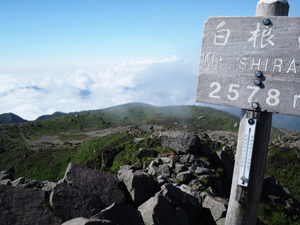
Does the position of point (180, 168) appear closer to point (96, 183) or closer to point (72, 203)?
point (96, 183)

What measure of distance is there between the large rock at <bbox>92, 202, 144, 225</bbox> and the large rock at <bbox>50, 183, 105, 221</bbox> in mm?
792

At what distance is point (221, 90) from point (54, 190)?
18.9 feet

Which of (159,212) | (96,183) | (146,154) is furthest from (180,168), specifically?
(96,183)

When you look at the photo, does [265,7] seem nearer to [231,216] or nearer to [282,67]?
[282,67]

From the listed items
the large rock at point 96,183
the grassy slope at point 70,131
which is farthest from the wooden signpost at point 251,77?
the grassy slope at point 70,131

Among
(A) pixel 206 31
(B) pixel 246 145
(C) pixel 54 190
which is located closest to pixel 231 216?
(B) pixel 246 145

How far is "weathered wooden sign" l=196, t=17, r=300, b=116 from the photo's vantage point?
3.63 m

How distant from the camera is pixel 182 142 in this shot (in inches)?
779

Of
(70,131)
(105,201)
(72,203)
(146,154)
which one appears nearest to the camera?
(72,203)

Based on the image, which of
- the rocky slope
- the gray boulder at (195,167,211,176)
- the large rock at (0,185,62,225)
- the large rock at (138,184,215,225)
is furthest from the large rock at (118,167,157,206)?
the gray boulder at (195,167,211,176)

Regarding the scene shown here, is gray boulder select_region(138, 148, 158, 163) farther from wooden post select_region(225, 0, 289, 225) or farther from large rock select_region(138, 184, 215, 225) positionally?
wooden post select_region(225, 0, 289, 225)

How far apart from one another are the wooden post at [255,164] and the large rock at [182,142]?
1489cm

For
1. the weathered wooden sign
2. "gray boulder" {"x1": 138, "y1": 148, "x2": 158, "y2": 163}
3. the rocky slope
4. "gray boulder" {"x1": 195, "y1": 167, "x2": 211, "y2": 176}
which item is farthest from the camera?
"gray boulder" {"x1": 138, "y1": 148, "x2": 158, "y2": 163}

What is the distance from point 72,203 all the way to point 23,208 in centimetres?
127
